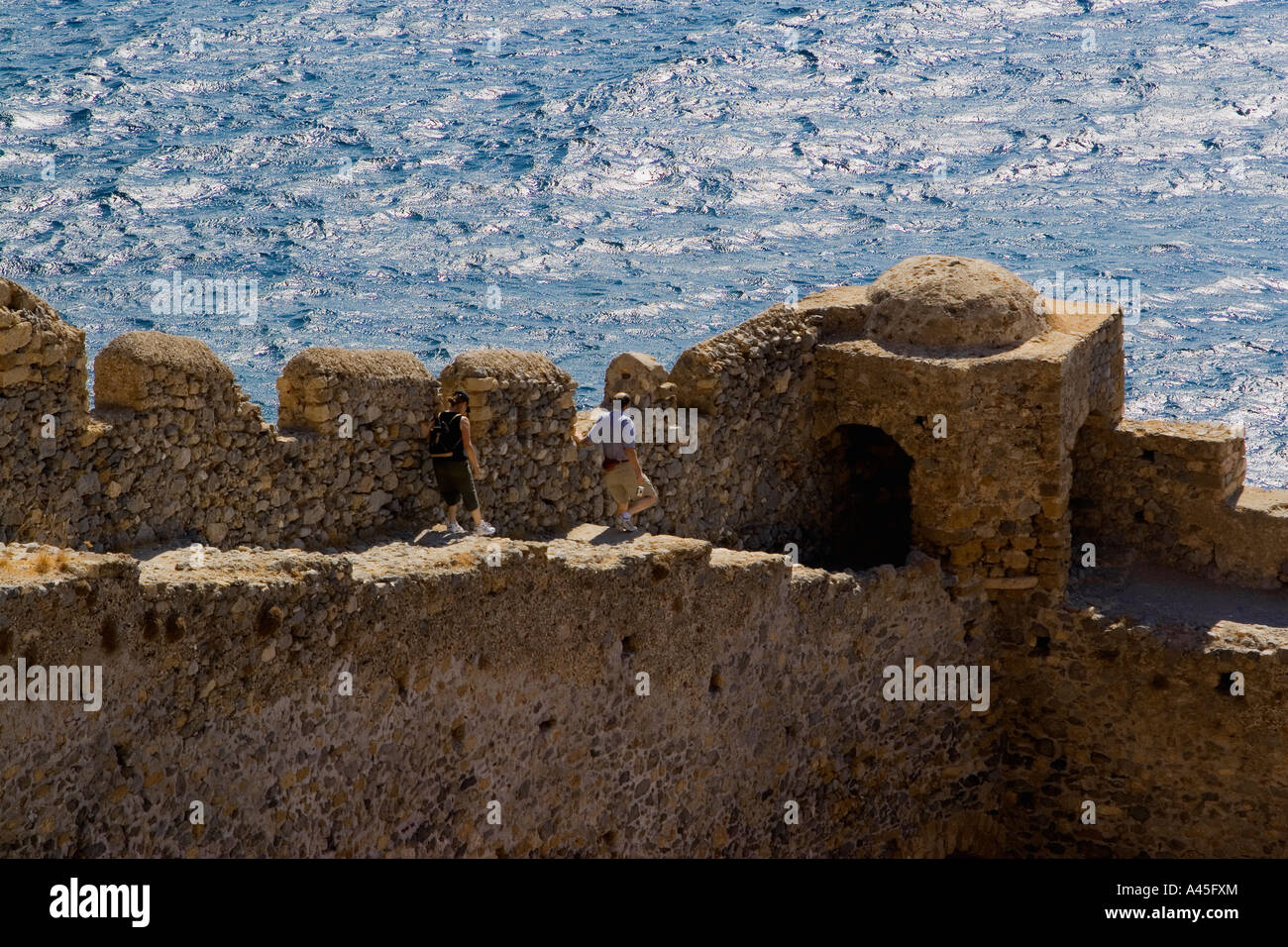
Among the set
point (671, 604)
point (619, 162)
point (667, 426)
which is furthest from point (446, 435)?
point (619, 162)

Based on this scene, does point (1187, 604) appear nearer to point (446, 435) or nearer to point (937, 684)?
point (937, 684)

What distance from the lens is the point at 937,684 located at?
76.1 ft

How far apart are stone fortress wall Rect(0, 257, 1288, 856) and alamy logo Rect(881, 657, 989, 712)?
0.15 metres

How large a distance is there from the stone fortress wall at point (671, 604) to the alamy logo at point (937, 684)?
0.15 m

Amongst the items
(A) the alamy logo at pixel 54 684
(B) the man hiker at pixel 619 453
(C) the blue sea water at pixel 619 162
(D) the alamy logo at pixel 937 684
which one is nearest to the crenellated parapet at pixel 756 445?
(B) the man hiker at pixel 619 453

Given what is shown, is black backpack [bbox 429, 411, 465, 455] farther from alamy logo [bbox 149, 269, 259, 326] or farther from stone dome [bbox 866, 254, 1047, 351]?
alamy logo [bbox 149, 269, 259, 326]

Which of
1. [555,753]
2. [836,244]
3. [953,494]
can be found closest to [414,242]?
[836,244]

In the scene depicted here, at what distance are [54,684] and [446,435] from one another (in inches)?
230

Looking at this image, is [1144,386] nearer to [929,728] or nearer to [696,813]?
[929,728]

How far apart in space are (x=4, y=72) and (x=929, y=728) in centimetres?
3434

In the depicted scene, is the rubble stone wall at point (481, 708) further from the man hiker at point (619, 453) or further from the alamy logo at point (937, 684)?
the man hiker at point (619, 453)

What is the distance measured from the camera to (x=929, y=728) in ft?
76.4

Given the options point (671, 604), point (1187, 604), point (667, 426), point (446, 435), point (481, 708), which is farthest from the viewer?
point (1187, 604)

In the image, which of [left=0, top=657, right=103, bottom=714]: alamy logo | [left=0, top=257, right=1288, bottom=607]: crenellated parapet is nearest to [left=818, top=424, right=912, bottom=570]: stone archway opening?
[left=0, top=257, right=1288, bottom=607]: crenellated parapet
